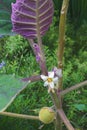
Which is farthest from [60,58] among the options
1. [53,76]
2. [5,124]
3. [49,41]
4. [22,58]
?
[49,41]

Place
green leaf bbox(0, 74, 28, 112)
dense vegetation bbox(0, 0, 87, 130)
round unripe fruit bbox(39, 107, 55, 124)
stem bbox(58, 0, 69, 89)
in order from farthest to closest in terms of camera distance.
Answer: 1. dense vegetation bbox(0, 0, 87, 130)
2. round unripe fruit bbox(39, 107, 55, 124)
3. stem bbox(58, 0, 69, 89)
4. green leaf bbox(0, 74, 28, 112)

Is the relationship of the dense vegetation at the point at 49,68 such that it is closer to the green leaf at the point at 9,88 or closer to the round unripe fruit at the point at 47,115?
the round unripe fruit at the point at 47,115

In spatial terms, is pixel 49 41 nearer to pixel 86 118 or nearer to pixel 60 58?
pixel 86 118

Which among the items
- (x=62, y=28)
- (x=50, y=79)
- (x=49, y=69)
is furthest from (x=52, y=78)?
(x=49, y=69)

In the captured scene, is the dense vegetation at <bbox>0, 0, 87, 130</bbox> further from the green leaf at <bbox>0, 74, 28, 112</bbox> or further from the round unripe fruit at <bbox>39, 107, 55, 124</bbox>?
the green leaf at <bbox>0, 74, 28, 112</bbox>

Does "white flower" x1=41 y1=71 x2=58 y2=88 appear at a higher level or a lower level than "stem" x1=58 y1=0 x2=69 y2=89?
lower

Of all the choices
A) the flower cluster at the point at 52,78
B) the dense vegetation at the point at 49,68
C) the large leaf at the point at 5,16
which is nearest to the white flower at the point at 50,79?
the flower cluster at the point at 52,78

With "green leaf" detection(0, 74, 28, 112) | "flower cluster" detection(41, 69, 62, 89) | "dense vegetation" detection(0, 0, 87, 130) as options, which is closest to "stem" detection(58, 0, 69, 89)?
"flower cluster" detection(41, 69, 62, 89)
